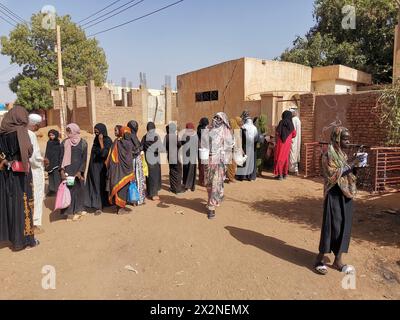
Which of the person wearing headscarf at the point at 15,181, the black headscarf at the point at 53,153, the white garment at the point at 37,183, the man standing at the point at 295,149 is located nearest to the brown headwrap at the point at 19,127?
the person wearing headscarf at the point at 15,181

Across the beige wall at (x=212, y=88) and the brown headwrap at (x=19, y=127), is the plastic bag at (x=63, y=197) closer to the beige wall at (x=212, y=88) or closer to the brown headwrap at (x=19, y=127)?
the brown headwrap at (x=19, y=127)

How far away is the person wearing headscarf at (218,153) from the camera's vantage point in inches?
217

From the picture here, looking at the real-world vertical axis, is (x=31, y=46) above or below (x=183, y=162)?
above

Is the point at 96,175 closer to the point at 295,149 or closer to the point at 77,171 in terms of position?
the point at 77,171

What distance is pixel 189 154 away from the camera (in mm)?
7668

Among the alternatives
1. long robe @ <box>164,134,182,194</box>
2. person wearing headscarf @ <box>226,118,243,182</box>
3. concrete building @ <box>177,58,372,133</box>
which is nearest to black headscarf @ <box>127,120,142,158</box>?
long robe @ <box>164,134,182,194</box>

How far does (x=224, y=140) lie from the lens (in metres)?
5.58

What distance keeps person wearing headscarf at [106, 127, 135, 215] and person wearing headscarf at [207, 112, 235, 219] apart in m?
1.36

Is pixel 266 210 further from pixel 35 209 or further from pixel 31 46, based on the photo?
pixel 31 46

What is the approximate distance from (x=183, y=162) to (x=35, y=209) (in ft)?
11.2

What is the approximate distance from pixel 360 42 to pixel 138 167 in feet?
54.6

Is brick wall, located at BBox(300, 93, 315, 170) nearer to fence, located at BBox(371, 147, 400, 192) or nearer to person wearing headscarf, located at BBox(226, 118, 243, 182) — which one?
person wearing headscarf, located at BBox(226, 118, 243, 182)
